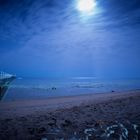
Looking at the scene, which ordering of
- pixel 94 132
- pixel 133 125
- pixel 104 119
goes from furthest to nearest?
pixel 104 119 < pixel 133 125 < pixel 94 132

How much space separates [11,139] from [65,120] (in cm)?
260

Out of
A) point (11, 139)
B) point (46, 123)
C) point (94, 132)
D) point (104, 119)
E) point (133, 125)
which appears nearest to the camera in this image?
point (11, 139)

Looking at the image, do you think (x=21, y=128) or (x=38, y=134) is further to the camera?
(x=21, y=128)

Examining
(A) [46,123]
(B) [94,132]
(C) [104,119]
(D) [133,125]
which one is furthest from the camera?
(C) [104,119]

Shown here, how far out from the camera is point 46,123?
288 inches

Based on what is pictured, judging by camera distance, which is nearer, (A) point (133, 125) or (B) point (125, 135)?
(B) point (125, 135)

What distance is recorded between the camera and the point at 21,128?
267 inches

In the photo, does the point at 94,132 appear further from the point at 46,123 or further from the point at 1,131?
the point at 1,131

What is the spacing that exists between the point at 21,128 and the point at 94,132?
9.81 feet

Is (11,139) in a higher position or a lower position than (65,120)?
lower

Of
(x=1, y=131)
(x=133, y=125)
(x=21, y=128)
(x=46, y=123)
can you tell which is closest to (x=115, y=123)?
(x=133, y=125)

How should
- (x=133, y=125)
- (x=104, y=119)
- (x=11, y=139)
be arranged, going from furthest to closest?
(x=104, y=119), (x=133, y=125), (x=11, y=139)

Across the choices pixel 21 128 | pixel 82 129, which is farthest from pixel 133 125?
pixel 21 128

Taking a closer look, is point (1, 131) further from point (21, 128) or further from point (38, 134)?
point (38, 134)
